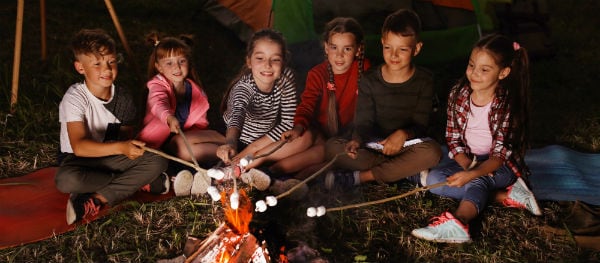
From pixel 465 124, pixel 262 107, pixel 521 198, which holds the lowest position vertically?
pixel 521 198

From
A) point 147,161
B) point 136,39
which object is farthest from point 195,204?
point 136,39

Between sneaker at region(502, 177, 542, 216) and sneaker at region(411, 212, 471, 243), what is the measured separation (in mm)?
509

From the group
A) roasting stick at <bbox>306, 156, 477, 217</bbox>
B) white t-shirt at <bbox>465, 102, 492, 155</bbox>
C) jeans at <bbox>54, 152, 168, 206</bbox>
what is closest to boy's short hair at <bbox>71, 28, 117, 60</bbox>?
jeans at <bbox>54, 152, 168, 206</bbox>

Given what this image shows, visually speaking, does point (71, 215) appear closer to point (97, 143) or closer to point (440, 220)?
point (97, 143)

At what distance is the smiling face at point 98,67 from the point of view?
3.43 meters

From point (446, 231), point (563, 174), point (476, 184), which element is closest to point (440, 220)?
point (446, 231)

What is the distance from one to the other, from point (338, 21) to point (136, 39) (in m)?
3.25

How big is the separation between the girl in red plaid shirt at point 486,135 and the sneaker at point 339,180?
57 centimetres

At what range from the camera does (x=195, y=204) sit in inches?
140

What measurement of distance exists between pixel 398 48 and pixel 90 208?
2219 millimetres

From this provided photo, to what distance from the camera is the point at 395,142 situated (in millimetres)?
3658

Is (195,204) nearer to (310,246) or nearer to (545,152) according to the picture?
(310,246)

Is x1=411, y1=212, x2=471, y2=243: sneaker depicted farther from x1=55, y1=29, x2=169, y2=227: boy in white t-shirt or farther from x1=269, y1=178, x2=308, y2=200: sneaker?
x1=55, y1=29, x2=169, y2=227: boy in white t-shirt

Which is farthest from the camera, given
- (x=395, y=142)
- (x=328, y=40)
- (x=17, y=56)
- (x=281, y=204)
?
(x=17, y=56)
